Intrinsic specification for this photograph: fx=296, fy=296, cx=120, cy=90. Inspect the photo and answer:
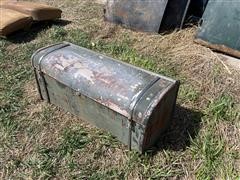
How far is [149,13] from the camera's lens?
411 centimetres

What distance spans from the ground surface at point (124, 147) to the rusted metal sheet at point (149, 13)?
1.07 feet

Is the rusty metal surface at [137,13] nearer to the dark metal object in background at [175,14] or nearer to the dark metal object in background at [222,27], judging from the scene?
the dark metal object in background at [175,14]

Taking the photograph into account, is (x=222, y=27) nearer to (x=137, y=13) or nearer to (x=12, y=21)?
(x=137, y=13)

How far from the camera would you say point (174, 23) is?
13.8 ft

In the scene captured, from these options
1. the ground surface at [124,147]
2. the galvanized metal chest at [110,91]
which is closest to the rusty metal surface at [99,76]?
the galvanized metal chest at [110,91]

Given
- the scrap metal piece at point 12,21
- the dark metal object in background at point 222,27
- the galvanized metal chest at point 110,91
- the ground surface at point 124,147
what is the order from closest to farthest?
the galvanized metal chest at point 110,91 → the ground surface at point 124,147 → the dark metal object in background at point 222,27 → the scrap metal piece at point 12,21

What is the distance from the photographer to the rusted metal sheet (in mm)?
4043

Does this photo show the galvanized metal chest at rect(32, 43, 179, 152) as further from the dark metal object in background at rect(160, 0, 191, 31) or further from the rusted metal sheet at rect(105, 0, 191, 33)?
the dark metal object in background at rect(160, 0, 191, 31)

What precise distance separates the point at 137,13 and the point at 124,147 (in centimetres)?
229

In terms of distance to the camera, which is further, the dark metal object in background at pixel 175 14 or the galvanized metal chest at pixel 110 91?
the dark metal object in background at pixel 175 14

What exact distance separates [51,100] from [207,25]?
7.19 ft

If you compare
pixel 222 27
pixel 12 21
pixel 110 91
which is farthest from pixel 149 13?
pixel 110 91

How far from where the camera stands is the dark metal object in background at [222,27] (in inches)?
142

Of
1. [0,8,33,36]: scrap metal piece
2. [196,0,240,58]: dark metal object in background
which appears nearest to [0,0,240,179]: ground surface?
[196,0,240,58]: dark metal object in background
